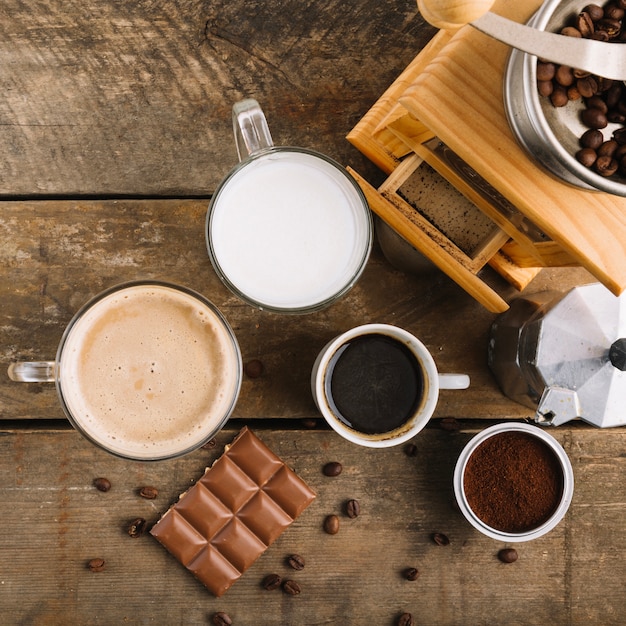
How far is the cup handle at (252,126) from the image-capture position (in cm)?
95

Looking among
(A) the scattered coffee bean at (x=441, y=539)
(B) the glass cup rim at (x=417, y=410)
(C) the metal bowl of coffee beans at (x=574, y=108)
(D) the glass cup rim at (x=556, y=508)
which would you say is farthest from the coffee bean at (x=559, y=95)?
(A) the scattered coffee bean at (x=441, y=539)

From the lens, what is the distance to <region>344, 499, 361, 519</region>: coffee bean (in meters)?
1.12

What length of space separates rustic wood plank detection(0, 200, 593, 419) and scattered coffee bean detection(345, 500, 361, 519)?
17 centimetres

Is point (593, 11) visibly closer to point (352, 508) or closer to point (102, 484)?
point (352, 508)

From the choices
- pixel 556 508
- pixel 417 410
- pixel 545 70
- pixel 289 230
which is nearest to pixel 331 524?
pixel 417 410

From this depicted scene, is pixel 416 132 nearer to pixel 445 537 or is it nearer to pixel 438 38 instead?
pixel 438 38

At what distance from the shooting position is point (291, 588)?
1114 mm

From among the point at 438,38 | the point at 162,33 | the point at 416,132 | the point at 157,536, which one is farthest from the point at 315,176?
the point at 157,536

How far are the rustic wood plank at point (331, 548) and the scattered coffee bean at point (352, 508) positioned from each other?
11mm

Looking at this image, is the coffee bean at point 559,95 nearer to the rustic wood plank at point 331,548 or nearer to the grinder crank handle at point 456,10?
the grinder crank handle at point 456,10

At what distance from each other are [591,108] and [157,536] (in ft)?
3.01

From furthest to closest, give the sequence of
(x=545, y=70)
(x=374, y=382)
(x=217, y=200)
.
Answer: (x=374, y=382)
(x=217, y=200)
(x=545, y=70)

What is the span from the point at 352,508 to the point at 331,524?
0.05m

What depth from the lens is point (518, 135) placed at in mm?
752
